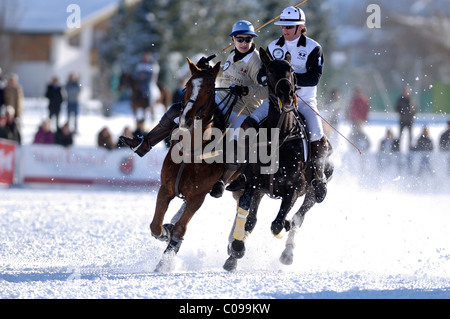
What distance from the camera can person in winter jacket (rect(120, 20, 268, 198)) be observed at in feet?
29.7

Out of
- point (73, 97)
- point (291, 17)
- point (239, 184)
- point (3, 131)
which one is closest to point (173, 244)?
point (239, 184)

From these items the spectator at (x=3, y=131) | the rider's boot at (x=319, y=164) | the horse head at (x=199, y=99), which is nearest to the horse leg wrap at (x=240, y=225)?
the rider's boot at (x=319, y=164)

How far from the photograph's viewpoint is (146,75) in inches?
923

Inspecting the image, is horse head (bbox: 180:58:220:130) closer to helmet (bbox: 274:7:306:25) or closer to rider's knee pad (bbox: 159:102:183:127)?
rider's knee pad (bbox: 159:102:183:127)

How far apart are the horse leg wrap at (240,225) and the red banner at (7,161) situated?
9307 mm

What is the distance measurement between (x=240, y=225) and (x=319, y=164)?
4.12ft

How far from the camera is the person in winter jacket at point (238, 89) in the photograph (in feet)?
29.7

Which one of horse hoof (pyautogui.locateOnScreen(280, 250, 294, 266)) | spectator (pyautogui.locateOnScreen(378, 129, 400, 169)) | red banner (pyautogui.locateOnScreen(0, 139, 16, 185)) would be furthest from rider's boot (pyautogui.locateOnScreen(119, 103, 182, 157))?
spectator (pyautogui.locateOnScreen(378, 129, 400, 169))

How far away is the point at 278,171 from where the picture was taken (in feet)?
29.3

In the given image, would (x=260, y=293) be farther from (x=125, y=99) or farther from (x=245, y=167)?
(x=125, y=99)

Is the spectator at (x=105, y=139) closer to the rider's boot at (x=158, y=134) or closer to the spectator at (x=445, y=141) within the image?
the spectator at (x=445, y=141)

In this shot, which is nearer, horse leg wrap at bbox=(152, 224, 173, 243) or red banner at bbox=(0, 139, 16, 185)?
horse leg wrap at bbox=(152, 224, 173, 243)

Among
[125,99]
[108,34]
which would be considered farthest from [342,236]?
[108,34]

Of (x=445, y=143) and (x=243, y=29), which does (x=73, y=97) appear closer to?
(x=445, y=143)
